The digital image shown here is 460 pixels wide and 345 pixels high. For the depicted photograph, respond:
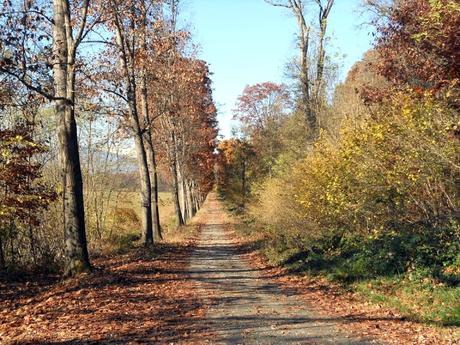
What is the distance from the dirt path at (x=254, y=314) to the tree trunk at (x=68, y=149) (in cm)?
324

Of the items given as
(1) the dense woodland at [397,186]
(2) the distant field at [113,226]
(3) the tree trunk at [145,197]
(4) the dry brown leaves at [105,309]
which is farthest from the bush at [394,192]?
(2) the distant field at [113,226]

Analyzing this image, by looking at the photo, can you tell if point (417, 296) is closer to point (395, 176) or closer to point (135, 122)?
point (395, 176)

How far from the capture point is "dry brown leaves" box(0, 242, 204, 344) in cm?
719

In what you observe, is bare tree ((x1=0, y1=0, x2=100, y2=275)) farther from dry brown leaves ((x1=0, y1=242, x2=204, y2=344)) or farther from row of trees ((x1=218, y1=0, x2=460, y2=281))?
row of trees ((x1=218, y1=0, x2=460, y2=281))

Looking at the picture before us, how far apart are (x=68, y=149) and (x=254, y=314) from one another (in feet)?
19.8

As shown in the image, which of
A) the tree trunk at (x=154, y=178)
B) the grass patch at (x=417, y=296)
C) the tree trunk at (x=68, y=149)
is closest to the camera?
the grass patch at (x=417, y=296)

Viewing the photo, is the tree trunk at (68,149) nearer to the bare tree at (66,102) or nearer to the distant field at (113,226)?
the bare tree at (66,102)

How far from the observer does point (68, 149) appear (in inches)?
443

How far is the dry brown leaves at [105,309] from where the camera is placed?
23.6ft

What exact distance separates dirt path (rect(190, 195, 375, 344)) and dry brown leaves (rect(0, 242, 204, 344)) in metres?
0.41

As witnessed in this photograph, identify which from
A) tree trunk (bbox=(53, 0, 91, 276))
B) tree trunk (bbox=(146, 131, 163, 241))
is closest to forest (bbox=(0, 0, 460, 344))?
tree trunk (bbox=(53, 0, 91, 276))

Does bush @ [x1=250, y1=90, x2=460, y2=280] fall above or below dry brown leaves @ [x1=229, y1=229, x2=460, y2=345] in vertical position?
above

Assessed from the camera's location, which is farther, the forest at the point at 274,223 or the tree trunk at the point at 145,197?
the tree trunk at the point at 145,197

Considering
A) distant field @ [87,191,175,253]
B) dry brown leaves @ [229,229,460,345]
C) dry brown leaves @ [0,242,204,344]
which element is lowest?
dry brown leaves @ [229,229,460,345]
